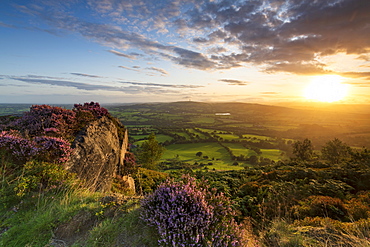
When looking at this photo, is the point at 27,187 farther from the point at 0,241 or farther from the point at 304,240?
the point at 304,240

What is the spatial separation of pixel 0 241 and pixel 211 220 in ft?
15.9

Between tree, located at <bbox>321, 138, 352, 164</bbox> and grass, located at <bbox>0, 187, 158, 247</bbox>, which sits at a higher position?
grass, located at <bbox>0, 187, 158, 247</bbox>

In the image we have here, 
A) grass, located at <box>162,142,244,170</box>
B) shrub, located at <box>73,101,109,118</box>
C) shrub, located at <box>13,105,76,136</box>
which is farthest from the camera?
grass, located at <box>162,142,244,170</box>

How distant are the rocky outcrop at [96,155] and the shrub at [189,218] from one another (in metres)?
4.20

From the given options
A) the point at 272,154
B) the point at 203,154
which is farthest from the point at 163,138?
the point at 272,154

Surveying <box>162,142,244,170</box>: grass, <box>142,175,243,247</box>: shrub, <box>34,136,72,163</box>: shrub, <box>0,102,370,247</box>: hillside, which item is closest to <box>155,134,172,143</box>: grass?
<box>162,142,244,170</box>: grass

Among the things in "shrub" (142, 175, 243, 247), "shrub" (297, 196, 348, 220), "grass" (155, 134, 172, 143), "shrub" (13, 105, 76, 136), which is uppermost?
"shrub" (13, 105, 76, 136)

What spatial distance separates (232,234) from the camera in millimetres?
3779

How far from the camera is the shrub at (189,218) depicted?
3.59 m

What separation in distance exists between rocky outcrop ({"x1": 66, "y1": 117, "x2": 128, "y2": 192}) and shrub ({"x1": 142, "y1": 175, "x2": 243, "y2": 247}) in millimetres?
4200

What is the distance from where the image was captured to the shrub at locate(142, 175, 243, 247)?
359cm

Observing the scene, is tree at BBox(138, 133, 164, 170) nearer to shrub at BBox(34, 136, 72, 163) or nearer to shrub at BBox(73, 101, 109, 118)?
shrub at BBox(73, 101, 109, 118)

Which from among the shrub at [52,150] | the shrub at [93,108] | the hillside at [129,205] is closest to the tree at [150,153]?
the shrub at [93,108]

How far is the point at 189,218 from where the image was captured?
12.4 ft
